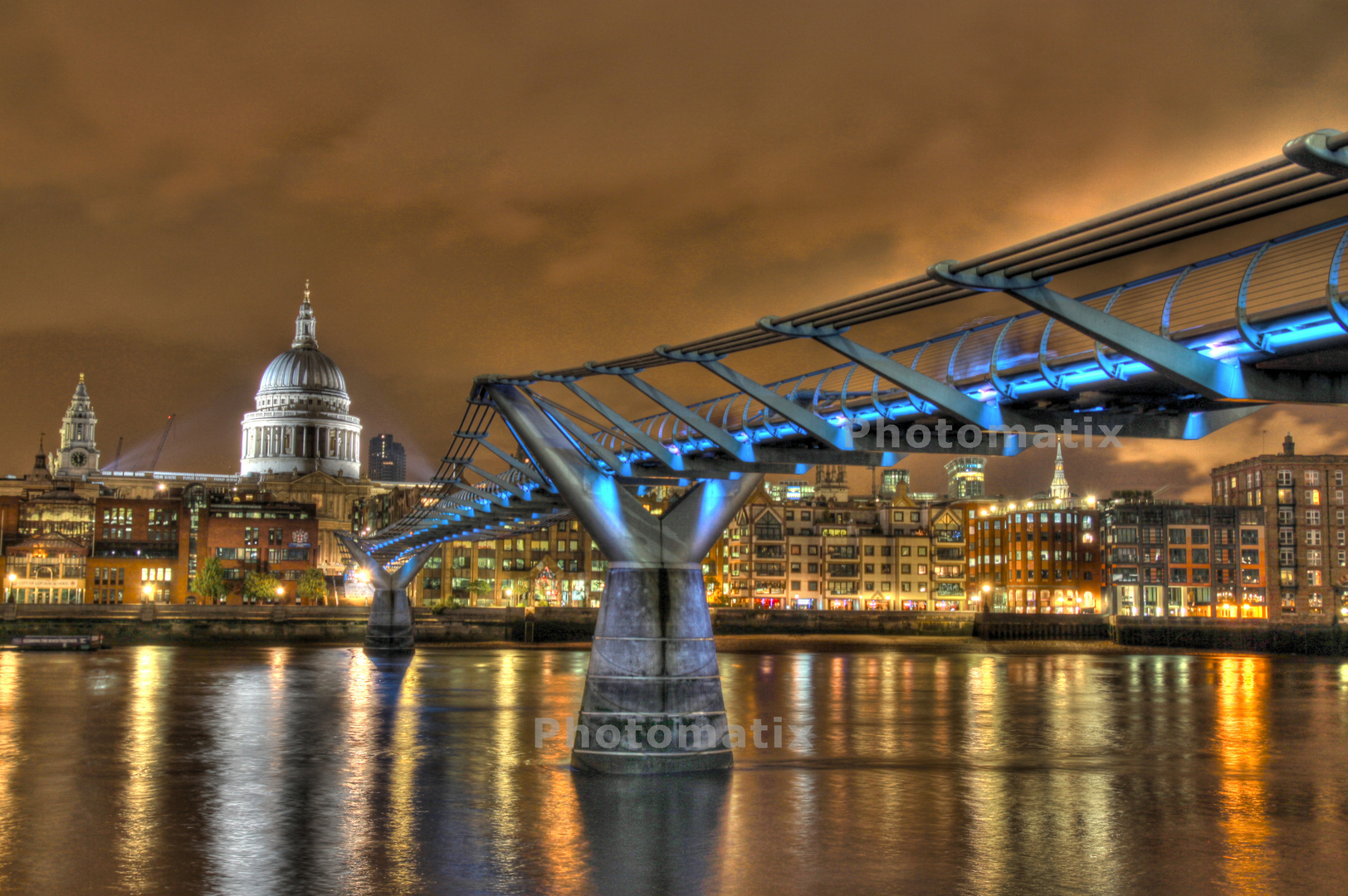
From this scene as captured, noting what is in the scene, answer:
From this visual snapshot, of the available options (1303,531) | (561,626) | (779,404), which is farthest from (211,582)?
(779,404)

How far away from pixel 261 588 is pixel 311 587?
6.00 m

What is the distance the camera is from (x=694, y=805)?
3244 cm

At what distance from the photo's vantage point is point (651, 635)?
34.9m

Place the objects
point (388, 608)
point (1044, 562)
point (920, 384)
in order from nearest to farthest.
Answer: point (920, 384)
point (388, 608)
point (1044, 562)

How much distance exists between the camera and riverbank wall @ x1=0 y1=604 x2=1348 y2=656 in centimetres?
11575

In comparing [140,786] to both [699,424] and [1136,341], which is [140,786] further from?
[1136,341]

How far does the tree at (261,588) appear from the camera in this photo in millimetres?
149875

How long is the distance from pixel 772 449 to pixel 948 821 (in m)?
9.94

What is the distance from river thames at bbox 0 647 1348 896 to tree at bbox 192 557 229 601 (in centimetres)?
7910

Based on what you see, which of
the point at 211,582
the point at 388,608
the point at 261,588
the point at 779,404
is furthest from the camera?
the point at 261,588

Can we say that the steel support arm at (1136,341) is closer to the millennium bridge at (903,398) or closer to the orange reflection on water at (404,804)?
the millennium bridge at (903,398)

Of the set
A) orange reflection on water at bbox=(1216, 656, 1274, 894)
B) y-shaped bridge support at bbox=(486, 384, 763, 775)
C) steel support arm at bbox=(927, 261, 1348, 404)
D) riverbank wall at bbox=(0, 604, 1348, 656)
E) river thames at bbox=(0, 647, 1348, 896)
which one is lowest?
orange reflection on water at bbox=(1216, 656, 1274, 894)

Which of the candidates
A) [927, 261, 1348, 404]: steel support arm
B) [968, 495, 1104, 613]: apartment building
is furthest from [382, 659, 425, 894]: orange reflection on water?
[968, 495, 1104, 613]: apartment building

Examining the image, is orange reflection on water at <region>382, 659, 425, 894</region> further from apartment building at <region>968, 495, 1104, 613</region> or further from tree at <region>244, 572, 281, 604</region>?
apartment building at <region>968, 495, 1104, 613</region>
